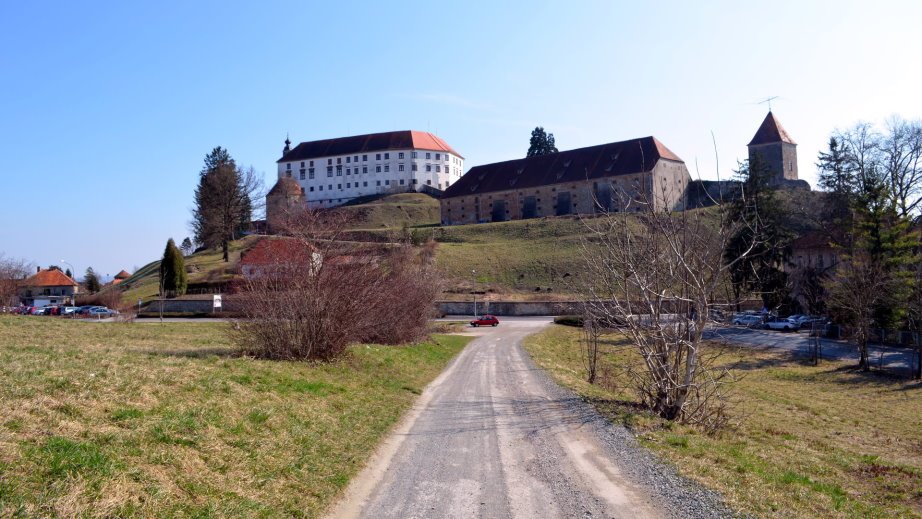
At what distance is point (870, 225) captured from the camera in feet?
126

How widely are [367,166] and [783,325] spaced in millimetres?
92773

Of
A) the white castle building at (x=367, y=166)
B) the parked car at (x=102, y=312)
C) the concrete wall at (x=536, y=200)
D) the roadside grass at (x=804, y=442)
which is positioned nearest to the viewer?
the roadside grass at (x=804, y=442)

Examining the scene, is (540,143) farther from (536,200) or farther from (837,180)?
(837,180)

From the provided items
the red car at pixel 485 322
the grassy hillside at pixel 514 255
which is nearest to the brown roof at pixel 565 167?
the grassy hillside at pixel 514 255

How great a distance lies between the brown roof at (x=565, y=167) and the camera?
94.9 metres

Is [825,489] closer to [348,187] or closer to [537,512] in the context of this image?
[537,512]

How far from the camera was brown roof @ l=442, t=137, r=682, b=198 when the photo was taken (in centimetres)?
9494

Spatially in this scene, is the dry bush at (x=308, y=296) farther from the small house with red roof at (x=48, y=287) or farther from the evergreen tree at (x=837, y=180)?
the small house with red roof at (x=48, y=287)

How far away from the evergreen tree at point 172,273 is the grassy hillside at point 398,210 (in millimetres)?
42161

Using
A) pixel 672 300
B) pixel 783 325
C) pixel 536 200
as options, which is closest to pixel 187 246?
pixel 536 200

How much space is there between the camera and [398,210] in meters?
112

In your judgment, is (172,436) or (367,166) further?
(367,166)

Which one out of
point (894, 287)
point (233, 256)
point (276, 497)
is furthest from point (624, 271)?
point (233, 256)

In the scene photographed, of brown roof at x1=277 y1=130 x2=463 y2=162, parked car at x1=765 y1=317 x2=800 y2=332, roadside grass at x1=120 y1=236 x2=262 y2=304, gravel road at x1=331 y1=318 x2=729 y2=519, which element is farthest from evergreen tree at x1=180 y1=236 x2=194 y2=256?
gravel road at x1=331 y1=318 x2=729 y2=519
